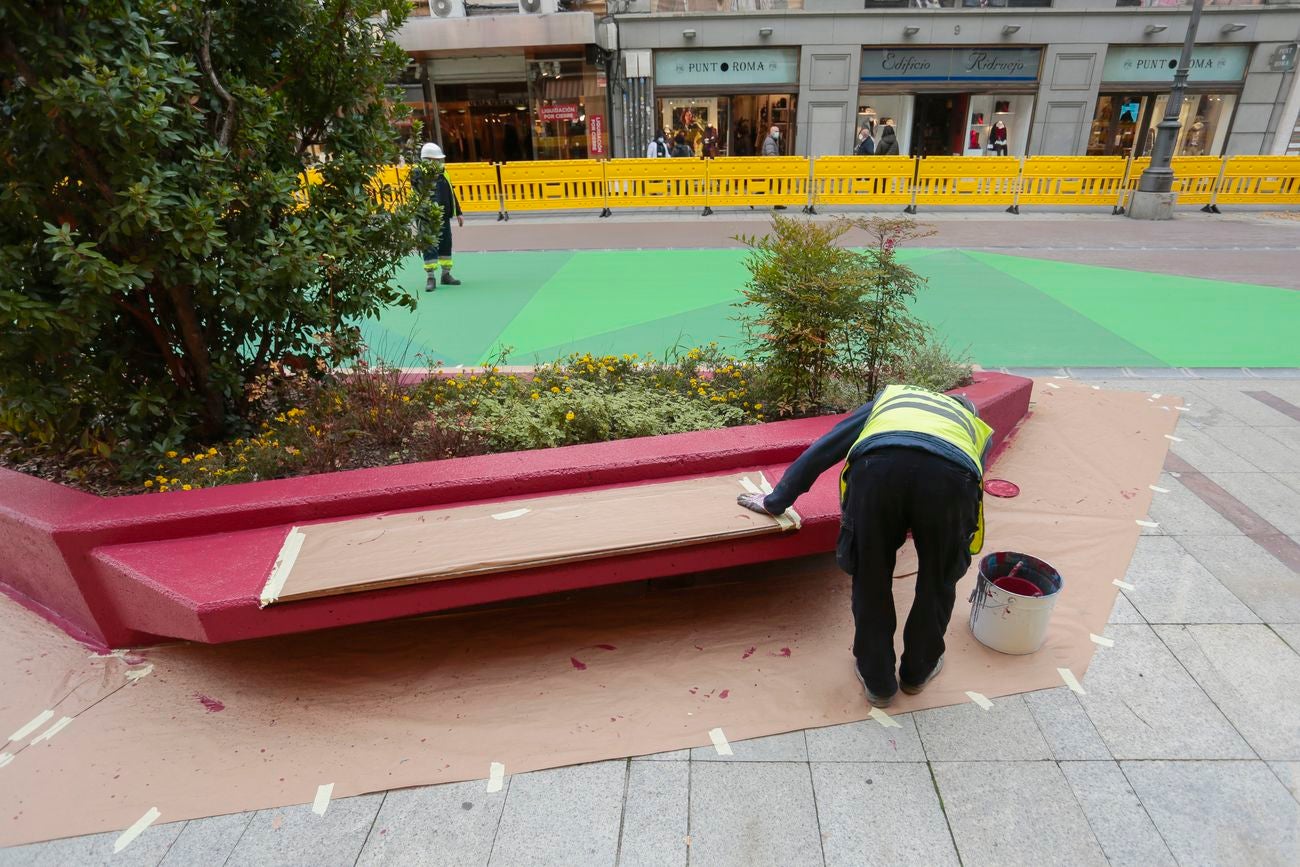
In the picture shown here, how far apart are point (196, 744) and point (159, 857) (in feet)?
1.75

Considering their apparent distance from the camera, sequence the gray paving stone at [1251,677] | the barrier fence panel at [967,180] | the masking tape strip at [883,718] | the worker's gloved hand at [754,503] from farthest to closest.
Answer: the barrier fence panel at [967,180], the worker's gloved hand at [754,503], the masking tape strip at [883,718], the gray paving stone at [1251,677]

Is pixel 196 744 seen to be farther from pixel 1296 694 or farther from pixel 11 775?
pixel 1296 694

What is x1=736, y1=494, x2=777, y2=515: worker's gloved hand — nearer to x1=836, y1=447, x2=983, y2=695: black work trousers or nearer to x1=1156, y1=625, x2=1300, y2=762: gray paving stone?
x1=836, y1=447, x2=983, y2=695: black work trousers

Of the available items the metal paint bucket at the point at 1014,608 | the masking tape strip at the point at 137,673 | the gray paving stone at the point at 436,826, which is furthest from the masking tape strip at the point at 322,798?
the metal paint bucket at the point at 1014,608

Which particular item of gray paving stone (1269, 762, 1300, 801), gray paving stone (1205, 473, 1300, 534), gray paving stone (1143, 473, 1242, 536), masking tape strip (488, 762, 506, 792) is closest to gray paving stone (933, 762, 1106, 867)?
gray paving stone (1269, 762, 1300, 801)

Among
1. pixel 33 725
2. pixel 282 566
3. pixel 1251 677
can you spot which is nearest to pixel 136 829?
pixel 33 725

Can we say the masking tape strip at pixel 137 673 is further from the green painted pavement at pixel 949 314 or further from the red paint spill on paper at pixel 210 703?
the green painted pavement at pixel 949 314

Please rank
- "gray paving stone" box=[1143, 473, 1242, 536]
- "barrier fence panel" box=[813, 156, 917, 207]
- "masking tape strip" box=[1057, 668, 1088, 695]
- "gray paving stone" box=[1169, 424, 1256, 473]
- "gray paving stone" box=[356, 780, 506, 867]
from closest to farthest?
"gray paving stone" box=[356, 780, 506, 867], "masking tape strip" box=[1057, 668, 1088, 695], "gray paving stone" box=[1143, 473, 1242, 536], "gray paving stone" box=[1169, 424, 1256, 473], "barrier fence panel" box=[813, 156, 917, 207]

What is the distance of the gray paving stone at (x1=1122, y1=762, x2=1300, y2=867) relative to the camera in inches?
97.9

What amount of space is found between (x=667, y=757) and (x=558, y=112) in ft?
71.5

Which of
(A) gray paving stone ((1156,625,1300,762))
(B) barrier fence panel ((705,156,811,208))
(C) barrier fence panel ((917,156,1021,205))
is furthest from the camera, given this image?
(B) barrier fence panel ((705,156,811,208))

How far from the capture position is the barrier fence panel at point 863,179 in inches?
608

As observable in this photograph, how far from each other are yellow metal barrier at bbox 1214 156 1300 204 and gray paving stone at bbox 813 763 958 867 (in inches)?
714

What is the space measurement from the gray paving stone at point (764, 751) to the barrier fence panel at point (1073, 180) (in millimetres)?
15824
